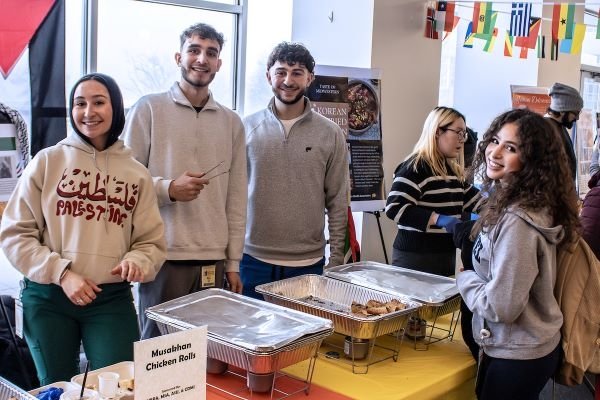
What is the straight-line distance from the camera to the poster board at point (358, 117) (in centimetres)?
346

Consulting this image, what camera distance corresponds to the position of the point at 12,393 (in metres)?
1.26

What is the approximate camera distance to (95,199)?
1.80 metres

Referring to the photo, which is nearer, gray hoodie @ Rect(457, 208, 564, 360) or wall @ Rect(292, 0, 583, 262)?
gray hoodie @ Rect(457, 208, 564, 360)

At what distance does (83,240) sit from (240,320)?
20.0 inches

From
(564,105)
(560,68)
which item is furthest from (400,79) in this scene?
(560,68)

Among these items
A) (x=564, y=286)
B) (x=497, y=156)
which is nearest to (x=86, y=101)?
(x=497, y=156)

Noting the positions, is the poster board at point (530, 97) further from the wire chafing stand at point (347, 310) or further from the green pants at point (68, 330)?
the green pants at point (68, 330)

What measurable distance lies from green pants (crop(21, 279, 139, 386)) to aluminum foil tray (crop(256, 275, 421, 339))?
0.40 meters

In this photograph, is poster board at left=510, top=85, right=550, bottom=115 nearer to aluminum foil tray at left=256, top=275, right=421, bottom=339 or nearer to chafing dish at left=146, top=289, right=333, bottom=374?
aluminum foil tray at left=256, top=275, right=421, bottom=339

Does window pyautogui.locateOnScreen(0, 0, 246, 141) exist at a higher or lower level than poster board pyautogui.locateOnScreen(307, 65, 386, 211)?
higher

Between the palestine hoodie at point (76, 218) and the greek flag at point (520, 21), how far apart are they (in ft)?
11.0

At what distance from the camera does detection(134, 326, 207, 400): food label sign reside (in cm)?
115

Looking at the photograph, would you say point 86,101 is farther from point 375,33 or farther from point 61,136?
point 375,33

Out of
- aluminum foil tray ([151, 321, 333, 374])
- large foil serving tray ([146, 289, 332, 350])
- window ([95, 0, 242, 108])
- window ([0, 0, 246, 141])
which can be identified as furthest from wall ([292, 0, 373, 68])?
aluminum foil tray ([151, 321, 333, 374])
